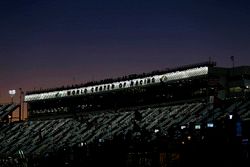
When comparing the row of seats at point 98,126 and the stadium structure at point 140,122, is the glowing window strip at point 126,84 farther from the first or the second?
the row of seats at point 98,126

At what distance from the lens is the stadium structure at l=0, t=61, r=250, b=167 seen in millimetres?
59781

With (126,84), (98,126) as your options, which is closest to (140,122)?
(98,126)

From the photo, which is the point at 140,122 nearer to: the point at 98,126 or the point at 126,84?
the point at 98,126

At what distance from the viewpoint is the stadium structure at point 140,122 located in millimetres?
59781

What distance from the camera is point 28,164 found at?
85.8 metres

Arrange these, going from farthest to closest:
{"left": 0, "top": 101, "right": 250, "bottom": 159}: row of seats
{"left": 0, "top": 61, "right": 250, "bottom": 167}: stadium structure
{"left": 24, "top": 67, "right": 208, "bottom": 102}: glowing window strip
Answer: {"left": 24, "top": 67, "right": 208, "bottom": 102}: glowing window strip, {"left": 0, "top": 101, "right": 250, "bottom": 159}: row of seats, {"left": 0, "top": 61, "right": 250, "bottom": 167}: stadium structure

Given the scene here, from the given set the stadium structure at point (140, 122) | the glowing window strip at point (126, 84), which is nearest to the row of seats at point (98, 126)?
the stadium structure at point (140, 122)

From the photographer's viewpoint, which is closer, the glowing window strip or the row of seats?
the row of seats

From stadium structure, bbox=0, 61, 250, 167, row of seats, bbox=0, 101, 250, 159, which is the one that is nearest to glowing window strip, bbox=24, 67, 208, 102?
stadium structure, bbox=0, 61, 250, 167

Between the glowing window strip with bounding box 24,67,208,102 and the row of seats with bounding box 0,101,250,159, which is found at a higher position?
the glowing window strip with bounding box 24,67,208,102

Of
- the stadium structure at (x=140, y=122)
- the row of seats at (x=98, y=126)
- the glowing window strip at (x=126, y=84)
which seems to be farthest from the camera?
the glowing window strip at (x=126, y=84)

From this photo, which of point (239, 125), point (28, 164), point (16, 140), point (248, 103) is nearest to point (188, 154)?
point (239, 125)

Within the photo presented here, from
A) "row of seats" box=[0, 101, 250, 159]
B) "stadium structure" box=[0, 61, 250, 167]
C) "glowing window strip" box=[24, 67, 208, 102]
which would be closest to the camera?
"stadium structure" box=[0, 61, 250, 167]

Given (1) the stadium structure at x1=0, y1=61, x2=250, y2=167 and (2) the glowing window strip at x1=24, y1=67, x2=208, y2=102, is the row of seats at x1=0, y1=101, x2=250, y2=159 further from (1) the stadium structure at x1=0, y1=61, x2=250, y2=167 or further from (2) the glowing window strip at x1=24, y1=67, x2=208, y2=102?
(2) the glowing window strip at x1=24, y1=67, x2=208, y2=102
